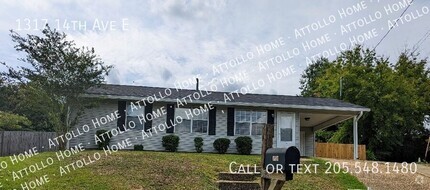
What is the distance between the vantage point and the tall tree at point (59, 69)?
47.4 ft

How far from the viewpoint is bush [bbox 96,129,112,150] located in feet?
52.5

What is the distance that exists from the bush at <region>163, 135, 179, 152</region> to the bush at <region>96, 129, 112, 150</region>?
85.0 inches

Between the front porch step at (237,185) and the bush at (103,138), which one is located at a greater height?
the bush at (103,138)

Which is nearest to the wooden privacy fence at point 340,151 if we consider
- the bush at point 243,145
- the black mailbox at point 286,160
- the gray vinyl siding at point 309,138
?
the gray vinyl siding at point 309,138

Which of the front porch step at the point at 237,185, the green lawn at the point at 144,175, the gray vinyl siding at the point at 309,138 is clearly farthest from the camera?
the gray vinyl siding at the point at 309,138

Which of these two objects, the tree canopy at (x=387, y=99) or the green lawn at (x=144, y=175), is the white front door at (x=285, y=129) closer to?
the green lawn at (x=144, y=175)

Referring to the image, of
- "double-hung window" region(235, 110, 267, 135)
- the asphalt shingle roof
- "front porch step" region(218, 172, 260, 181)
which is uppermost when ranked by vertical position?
the asphalt shingle roof

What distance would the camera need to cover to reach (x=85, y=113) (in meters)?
16.3

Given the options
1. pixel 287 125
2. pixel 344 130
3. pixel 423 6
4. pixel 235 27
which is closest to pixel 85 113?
pixel 235 27

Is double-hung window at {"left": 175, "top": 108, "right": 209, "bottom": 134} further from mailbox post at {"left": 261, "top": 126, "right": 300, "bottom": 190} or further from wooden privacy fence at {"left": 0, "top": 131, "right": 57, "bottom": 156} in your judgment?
mailbox post at {"left": 261, "top": 126, "right": 300, "bottom": 190}

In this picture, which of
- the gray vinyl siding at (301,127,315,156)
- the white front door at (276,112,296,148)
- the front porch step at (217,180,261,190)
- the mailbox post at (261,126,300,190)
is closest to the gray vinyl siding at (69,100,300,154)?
the white front door at (276,112,296,148)

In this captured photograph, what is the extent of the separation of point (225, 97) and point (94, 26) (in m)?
6.72

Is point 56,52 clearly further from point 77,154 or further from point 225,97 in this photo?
point 225,97

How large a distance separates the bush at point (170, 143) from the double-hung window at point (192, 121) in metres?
0.48
